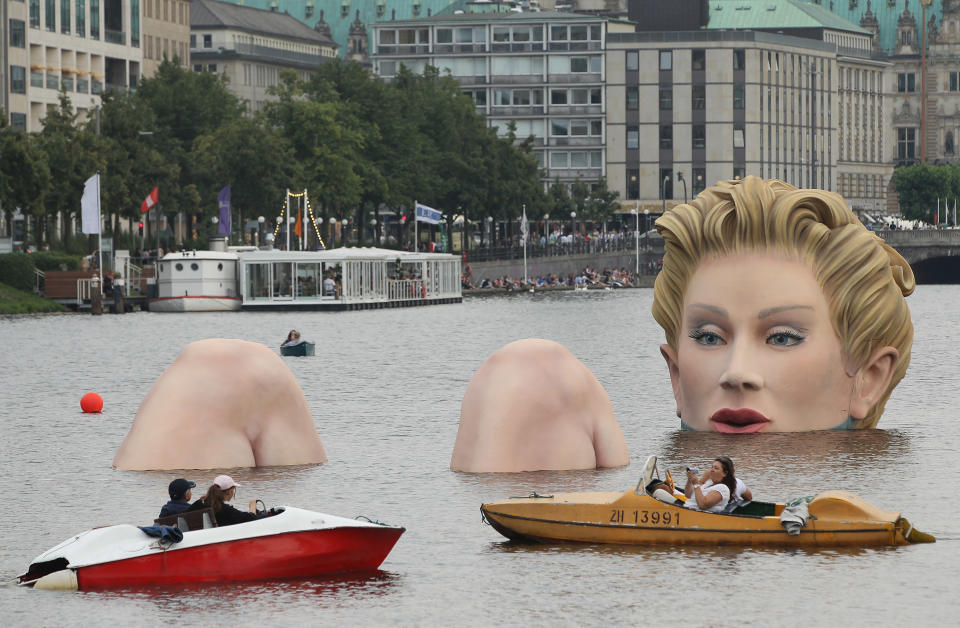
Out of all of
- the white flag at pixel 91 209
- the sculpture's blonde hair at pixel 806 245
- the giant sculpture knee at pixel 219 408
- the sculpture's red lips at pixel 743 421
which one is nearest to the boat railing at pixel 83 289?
the white flag at pixel 91 209

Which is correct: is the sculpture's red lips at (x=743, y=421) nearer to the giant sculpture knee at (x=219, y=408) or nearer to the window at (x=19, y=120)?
the giant sculpture knee at (x=219, y=408)

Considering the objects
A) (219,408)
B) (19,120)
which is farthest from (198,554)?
(19,120)

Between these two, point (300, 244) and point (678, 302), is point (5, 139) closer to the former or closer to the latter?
point (300, 244)

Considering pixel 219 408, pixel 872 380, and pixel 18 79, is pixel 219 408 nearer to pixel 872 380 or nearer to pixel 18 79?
pixel 872 380

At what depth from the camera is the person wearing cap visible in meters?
29.4

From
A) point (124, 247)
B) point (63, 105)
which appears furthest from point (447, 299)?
point (63, 105)

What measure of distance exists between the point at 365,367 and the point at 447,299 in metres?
72.1

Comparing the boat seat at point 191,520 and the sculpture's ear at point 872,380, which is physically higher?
the sculpture's ear at point 872,380

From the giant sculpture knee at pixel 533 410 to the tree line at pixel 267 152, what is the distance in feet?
247

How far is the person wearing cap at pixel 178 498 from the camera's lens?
1157 inches

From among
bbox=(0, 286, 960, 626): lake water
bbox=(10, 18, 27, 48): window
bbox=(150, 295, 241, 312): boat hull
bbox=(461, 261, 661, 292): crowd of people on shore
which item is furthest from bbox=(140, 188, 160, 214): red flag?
bbox=(0, 286, 960, 626): lake water

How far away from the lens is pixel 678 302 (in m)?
42.7

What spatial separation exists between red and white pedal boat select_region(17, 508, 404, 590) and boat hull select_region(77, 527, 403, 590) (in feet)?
0.04

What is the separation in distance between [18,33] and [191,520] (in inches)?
4952
